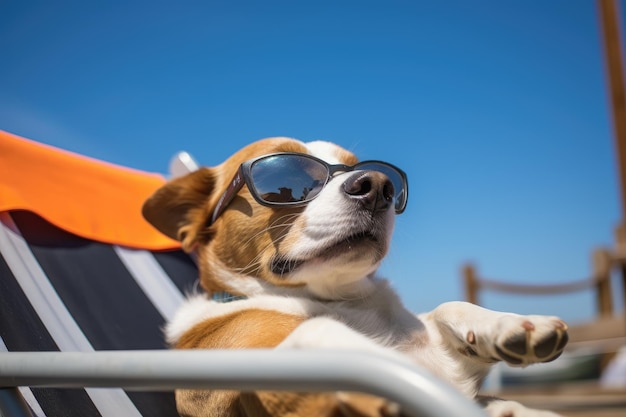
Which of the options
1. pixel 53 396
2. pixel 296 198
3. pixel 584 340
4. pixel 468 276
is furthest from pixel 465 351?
pixel 468 276

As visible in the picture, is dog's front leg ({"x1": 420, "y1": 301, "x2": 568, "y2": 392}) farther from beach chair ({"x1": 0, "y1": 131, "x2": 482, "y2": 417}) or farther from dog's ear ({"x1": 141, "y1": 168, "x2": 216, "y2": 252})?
dog's ear ({"x1": 141, "y1": 168, "x2": 216, "y2": 252})

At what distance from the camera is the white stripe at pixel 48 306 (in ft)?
6.28

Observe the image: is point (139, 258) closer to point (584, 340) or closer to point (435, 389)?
point (435, 389)

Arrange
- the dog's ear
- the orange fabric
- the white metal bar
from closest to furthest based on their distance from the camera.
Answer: the white metal bar < the dog's ear < the orange fabric

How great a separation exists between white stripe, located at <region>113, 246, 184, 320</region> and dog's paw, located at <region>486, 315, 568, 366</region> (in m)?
1.67

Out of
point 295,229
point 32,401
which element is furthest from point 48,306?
point 295,229

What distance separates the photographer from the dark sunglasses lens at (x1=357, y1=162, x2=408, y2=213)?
1877 millimetres

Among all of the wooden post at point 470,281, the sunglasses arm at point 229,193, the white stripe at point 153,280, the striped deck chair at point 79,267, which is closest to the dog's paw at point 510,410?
the sunglasses arm at point 229,193

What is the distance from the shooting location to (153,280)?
2.63 m

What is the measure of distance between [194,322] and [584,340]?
470 centimetres

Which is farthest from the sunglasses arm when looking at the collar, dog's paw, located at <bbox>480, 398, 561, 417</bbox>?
dog's paw, located at <bbox>480, 398, 561, 417</bbox>

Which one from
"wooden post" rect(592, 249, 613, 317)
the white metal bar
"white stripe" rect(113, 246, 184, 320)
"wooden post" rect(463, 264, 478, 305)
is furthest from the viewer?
"wooden post" rect(463, 264, 478, 305)

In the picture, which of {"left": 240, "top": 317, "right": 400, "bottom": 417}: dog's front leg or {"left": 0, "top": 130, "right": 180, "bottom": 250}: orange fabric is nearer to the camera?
{"left": 240, "top": 317, "right": 400, "bottom": 417}: dog's front leg

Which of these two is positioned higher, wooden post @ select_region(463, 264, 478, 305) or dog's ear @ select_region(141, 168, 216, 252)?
wooden post @ select_region(463, 264, 478, 305)
